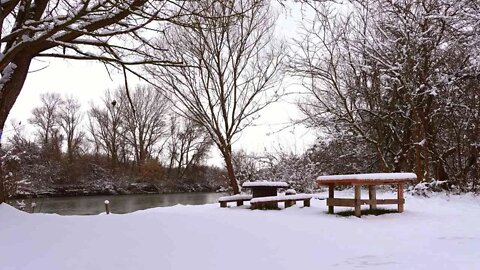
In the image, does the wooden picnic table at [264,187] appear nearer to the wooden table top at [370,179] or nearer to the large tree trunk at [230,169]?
the wooden table top at [370,179]

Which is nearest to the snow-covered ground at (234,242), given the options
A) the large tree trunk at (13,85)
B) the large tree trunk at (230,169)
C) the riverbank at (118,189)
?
the large tree trunk at (13,85)

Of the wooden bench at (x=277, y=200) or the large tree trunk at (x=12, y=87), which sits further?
the wooden bench at (x=277, y=200)

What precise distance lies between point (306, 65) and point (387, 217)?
840 cm

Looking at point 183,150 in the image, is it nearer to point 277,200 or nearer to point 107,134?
point 107,134

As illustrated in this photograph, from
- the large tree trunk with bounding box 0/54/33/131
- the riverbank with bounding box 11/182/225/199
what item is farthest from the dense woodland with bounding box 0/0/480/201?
the riverbank with bounding box 11/182/225/199

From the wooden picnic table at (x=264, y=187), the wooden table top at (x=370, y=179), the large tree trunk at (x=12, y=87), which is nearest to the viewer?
the large tree trunk at (x=12, y=87)

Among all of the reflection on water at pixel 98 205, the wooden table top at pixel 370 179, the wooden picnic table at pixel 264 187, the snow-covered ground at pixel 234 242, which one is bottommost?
the reflection on water at pixel 98 205

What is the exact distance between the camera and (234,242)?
498cm

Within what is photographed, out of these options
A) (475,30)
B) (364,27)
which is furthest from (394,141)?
(475,30)

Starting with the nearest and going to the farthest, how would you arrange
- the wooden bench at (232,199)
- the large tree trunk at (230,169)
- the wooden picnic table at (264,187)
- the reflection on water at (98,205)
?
the wooden picnic table at (264,187), the wooden bench at (232,199), the large tree trunk at (230,169), the reflection on water at (98,205)

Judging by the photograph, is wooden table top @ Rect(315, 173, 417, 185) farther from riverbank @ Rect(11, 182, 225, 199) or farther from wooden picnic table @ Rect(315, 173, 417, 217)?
riverbank @ Rect(11, 182, 225, 199)

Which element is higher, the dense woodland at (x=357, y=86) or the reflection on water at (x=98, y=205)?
the dense woodland at (x=357, y=86)

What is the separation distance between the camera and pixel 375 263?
3959 mm

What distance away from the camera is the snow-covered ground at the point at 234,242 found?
397 cm
